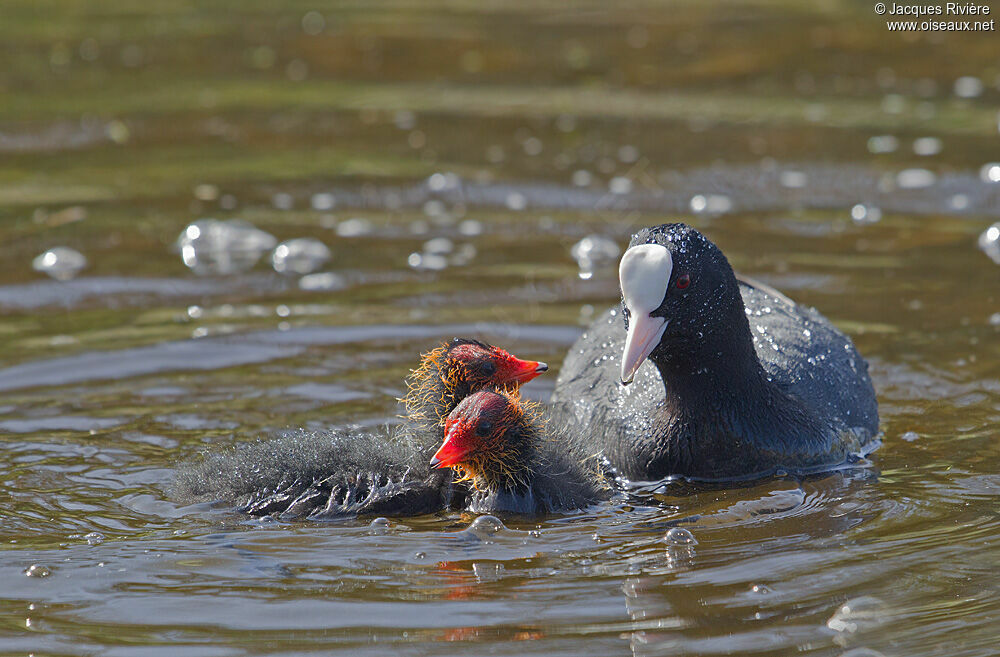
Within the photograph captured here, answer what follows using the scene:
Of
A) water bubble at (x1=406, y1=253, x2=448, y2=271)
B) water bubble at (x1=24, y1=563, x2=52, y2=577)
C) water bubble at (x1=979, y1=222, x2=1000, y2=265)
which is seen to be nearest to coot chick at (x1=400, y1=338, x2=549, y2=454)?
water bubble at (x1=24, y1=563, x2=52, y2=577)

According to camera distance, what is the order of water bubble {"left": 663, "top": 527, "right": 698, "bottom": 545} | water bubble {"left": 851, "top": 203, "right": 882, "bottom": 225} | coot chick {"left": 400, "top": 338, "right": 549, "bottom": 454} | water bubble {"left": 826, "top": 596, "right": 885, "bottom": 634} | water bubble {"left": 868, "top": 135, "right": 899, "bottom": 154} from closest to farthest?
water bubble {"left": 826, "top": 596, "right": 885, "bottom": 634} < water bubble {"left": 663, "top": 527, "right": 698, "bottom": 545} < coot chick {"left": 400, "top": 338, "right": 549, "bottom": 454} < water bubble {"left": 851, "top": 203, "right": 882, "bottom": 225} < water bubble {"left": 868, "top": 135, "right": 899, "bottom": 154}

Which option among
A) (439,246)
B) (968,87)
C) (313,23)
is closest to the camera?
(439,246)

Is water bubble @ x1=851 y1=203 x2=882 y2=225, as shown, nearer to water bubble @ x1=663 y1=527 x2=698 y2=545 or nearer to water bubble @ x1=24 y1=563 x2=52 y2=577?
water bubble @ x1=663 y1=527 x2=698 y2=545

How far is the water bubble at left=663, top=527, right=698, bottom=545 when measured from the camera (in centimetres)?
377

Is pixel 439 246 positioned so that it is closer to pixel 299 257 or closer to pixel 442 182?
pixel 299 257

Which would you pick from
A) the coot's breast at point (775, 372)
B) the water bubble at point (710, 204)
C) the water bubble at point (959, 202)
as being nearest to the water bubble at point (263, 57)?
the water bubble at point (710, 204)

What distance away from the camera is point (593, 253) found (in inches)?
267

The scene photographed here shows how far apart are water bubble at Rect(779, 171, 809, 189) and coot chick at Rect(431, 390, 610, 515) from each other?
13.7 feet

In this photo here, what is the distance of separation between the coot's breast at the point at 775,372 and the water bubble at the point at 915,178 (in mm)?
2916

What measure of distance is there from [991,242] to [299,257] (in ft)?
11.0

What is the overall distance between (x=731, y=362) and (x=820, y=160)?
167 inches

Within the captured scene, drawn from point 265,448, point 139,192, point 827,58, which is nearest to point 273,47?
point 139,192

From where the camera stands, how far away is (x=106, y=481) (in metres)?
4.27
